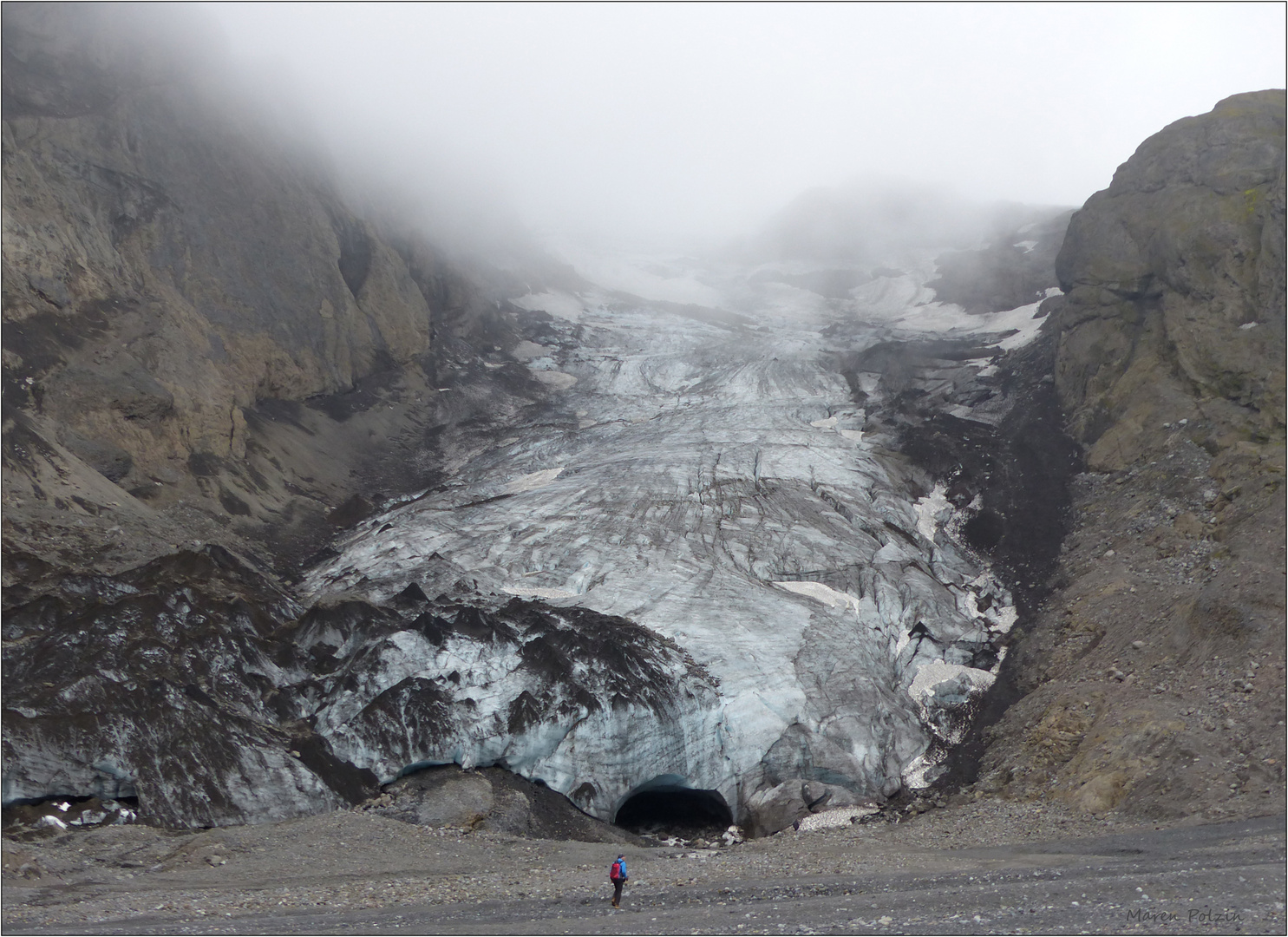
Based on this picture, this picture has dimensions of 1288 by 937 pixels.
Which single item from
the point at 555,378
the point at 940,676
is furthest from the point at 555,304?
the point at 940,676

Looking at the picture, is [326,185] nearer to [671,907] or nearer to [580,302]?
[580,302]

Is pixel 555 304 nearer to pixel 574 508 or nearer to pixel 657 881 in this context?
pixel 574 508

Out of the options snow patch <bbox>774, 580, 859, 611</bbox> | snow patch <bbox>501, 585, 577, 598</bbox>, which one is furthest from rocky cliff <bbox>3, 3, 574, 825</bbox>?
snow patch <bbox>774, 580, 859, 611</bbox>

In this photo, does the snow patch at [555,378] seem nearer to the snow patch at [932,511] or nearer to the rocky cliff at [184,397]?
the rocky cliff at [184,397]

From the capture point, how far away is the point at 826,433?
36.0 meters

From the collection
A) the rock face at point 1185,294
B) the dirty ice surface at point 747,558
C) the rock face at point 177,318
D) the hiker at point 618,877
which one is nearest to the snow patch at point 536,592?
the dirty ice surface at point 747,558

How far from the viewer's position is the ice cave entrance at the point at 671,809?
2089 centimetres

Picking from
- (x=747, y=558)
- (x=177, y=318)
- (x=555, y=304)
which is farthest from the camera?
(x=555, y=304)

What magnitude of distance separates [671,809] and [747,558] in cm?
810

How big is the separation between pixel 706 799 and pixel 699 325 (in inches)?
→ 1353

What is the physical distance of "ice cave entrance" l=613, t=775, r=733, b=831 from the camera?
2089 centimetres

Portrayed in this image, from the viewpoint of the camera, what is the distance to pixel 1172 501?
26.5 meters

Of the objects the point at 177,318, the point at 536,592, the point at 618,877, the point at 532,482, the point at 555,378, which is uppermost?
the point at 177,318

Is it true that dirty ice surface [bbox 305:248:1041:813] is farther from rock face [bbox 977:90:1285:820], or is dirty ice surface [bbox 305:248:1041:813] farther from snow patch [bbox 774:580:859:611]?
rock face [bbox 977:90:1285:820]
